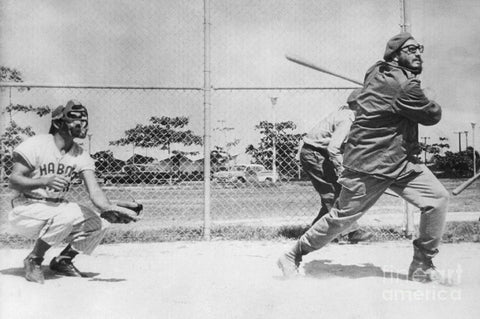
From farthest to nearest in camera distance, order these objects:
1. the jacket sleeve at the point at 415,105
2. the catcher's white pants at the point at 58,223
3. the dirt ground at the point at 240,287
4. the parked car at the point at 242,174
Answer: the parked car at the point at 242,174, the catcher's white pants at the point at 58,223, the jacket sleeve at the point at 415,105, the dirt ground at the point at 240,287

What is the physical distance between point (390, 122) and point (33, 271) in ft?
9.57

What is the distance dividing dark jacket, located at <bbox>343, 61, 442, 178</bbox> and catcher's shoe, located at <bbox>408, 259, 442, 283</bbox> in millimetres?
716

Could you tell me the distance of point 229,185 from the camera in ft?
23.8

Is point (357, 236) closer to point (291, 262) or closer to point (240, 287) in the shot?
point (291, 262)

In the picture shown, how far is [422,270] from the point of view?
12.5 ft

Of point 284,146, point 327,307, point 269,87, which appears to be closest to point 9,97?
point 269,87

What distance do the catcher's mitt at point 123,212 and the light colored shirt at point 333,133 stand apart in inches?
91.4

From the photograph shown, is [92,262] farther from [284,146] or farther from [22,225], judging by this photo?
[284,146]

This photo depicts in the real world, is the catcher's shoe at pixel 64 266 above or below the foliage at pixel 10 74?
below

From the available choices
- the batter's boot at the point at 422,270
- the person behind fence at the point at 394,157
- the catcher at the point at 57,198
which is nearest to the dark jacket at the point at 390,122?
the person behind fence at the point at 394,157

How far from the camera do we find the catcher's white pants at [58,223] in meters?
3.86

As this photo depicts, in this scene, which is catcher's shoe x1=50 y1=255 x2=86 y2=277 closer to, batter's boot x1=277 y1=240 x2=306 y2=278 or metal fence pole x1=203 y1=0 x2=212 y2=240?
batter's boot x1=277 y1=240 x2=306 y2=278

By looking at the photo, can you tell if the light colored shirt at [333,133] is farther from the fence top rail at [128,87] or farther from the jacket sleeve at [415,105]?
the jacket sleeve at [415,105]

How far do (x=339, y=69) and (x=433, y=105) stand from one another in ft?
7.80
